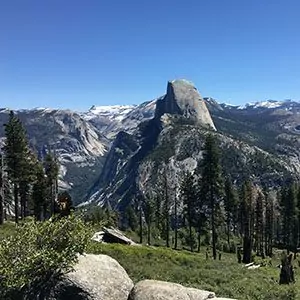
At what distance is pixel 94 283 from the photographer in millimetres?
19031

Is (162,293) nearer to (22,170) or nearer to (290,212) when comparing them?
(22,170)

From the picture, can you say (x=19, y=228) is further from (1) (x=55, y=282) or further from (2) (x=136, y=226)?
(2) (x=136, y=226)

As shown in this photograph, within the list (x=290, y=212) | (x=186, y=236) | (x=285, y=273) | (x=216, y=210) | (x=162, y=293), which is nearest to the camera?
(x=162, y=293)

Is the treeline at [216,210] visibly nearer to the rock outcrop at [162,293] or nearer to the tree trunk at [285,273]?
the tree trunk at [285,273]

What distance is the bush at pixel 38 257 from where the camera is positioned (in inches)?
747

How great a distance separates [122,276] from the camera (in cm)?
2009

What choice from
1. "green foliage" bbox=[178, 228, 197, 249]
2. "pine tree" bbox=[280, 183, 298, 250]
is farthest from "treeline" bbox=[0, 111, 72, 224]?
"pine tree" bbox=[280, 183, 298, 250]

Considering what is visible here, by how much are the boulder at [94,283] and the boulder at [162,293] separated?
0.68 m

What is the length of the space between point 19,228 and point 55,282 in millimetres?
3490

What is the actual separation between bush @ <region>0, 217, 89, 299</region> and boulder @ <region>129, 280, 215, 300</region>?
3097 mm

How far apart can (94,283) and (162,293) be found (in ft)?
9.67

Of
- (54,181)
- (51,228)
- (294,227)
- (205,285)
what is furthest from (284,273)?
(294,227)

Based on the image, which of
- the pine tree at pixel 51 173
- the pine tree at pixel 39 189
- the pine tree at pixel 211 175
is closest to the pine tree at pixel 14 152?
the pine tree at pixel 39 189

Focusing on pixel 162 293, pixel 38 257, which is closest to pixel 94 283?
pixel 38 257
